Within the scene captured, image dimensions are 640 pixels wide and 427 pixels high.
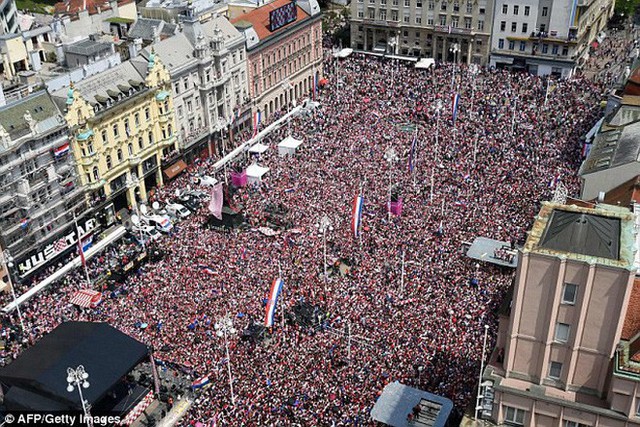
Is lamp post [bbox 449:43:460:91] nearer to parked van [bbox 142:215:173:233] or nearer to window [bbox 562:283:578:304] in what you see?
parked van [bbox 142:215:173:233]

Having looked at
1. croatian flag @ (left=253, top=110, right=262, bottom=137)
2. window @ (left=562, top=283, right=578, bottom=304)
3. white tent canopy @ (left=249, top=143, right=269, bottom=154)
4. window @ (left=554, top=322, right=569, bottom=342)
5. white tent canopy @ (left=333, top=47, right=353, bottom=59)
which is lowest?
white tent canopy @ (left=249, top=143, right=269, bottom=154)

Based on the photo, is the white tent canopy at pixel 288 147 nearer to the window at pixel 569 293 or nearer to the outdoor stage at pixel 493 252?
the outdoor stage at pixel 493 252

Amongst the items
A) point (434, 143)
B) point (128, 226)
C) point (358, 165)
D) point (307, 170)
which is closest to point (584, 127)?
point (434, 143)

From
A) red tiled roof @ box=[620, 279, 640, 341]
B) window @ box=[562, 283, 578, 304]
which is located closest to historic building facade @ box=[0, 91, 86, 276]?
window @ box=[562, 283, 578, 304]


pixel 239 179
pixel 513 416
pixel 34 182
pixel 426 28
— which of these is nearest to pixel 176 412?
pixel 513 416

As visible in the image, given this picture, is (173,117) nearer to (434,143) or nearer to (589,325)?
(434,143)

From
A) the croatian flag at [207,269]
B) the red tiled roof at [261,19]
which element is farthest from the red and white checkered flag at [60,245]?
the red tiled roof at [261,19]

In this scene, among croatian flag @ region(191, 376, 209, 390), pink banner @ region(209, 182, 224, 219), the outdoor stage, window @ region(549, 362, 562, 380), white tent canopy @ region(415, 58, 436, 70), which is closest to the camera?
window @ region(549, 362, 562, 380)

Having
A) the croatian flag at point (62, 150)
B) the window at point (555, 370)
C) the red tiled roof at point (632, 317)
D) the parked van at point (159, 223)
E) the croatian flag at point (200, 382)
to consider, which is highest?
the red tiled roof at point (632, 317)
